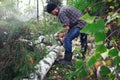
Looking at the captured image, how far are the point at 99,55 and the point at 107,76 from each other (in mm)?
77

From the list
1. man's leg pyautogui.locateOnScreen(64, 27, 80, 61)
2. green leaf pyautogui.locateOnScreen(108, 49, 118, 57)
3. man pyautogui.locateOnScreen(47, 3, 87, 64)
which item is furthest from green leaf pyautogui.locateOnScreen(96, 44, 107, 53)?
man's leg pyautogui.locateOnScreen(64, 27, 80, 61)

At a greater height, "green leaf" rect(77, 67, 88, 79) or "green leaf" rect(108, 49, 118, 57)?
"green leaf" rect(108, 49, 118, 57)

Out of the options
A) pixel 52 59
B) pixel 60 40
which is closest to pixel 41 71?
pixel 52 59

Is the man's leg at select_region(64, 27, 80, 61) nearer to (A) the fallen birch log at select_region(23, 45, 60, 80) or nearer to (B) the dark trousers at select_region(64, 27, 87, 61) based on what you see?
(B) the dark trousers at select_region(64, 27, 87, 61)

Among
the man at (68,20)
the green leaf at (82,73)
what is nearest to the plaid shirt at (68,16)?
the man at (68,20)

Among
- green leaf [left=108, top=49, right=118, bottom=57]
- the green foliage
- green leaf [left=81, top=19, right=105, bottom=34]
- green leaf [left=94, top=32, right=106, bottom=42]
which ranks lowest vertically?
the green foliage

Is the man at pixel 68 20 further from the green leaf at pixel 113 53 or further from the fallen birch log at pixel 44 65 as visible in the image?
the green leaf at pixel 113 53

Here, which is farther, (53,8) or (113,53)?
(53,8)

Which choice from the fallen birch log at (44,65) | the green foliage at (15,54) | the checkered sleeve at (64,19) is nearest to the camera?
the green foliage at (15,54)

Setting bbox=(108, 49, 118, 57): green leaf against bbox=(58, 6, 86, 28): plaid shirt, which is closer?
bbox=(108, 49, 118, 57): green leaf

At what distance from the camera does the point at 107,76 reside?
1.07 metres

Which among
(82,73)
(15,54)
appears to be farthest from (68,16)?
(82,73)

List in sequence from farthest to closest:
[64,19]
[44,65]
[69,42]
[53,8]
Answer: [69,42] → [53,8] → [64,19] → [44,65]

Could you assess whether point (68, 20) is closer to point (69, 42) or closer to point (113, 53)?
point (69, 42)
